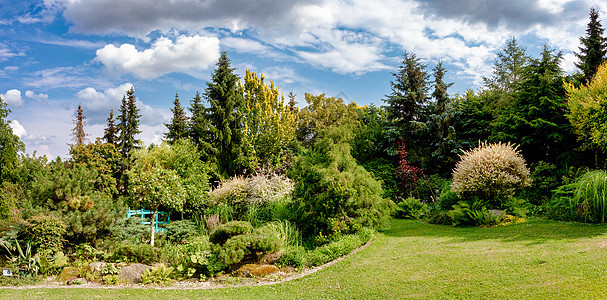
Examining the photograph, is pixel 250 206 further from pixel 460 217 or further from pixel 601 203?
pixel 601 203

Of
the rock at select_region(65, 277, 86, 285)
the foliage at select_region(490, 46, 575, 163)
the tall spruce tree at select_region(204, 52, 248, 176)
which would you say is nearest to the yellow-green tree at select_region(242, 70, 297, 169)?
the tall spruce tree at select_region(204, 52, 248, 176)

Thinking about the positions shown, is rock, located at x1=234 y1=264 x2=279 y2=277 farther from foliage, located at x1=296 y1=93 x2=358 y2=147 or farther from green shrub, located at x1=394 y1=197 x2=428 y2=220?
foliage, located at x1=296 y1=93 x2=358 y2=147

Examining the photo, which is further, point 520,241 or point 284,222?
point 284,222

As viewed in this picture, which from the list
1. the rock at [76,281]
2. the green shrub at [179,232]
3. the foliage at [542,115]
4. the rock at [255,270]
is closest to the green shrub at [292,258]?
the rock at [255,270]

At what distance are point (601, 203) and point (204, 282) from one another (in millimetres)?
8917

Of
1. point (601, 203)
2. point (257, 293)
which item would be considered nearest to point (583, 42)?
point (601, 203)

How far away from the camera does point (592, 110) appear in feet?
36.6

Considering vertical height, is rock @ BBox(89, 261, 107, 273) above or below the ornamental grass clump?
below

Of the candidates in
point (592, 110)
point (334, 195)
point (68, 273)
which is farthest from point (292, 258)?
point (592, 110)

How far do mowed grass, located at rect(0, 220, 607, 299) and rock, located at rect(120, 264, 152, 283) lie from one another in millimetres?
914

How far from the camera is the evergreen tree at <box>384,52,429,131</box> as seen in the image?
17891 mm

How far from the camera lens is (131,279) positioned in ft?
25.2

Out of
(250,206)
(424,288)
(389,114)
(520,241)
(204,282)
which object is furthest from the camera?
(389,114)

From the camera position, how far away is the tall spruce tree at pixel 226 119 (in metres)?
20.4
